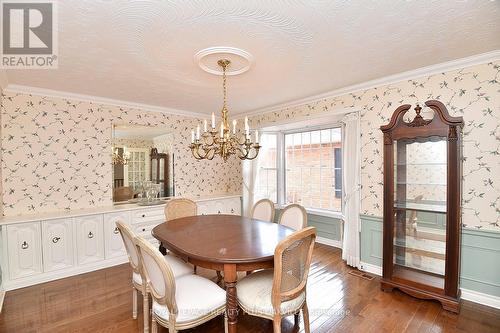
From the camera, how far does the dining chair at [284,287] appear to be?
1.57 metres

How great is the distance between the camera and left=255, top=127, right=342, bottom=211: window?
13.8 ft

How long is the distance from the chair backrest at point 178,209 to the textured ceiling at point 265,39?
5.09ft

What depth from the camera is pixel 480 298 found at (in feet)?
7.59

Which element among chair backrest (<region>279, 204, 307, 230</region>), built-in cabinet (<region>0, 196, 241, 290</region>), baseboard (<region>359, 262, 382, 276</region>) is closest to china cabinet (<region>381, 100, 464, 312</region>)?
baseboard (<region>359, 262, 382, 276</region>)

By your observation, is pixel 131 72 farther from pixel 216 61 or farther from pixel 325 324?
pixel 325 324

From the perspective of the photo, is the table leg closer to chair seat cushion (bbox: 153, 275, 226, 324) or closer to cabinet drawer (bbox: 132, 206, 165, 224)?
chair seat cushion (bbox: 153, 275, 226, 324)

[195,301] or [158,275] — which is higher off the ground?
[158,275]

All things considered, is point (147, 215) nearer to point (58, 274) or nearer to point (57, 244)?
point (57, 244)

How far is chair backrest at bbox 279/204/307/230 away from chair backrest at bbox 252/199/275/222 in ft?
1.08

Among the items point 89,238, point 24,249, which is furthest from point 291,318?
point 24,249

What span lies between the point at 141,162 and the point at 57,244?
5.17 ft

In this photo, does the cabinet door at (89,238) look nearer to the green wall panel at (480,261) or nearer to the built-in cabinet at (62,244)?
the built-in cabinet at (62,244)

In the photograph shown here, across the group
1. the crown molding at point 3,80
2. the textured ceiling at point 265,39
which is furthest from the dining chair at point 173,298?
the crown molding at point 3,80

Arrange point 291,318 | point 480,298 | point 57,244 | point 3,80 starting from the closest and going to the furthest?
point 291,318
point 480,298
point 3,80
point 57,244
